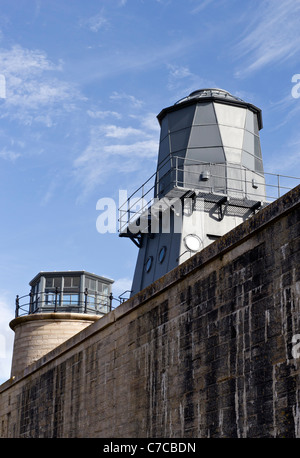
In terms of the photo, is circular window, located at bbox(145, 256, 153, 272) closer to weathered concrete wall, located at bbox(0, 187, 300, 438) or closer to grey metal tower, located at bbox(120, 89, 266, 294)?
grey metal tower, located at bbox(120, 89, 266, 294)

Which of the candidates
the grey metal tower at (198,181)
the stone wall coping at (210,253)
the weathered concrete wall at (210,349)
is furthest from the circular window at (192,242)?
the weathered concrete wall at (210,349)

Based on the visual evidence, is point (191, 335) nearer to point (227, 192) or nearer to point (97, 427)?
point (97, 427)

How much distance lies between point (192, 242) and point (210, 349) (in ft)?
36.4

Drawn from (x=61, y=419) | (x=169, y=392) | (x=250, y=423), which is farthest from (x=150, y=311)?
(x=61, y=419)

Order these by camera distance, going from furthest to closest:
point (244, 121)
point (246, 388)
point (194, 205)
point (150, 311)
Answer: point (244, 121)
point (194, 205)
point (150, 311)
point (246, 388)

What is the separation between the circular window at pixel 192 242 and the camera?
2028cm

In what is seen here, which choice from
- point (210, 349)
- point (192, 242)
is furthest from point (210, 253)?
point (192, 242)

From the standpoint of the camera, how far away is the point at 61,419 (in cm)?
1478

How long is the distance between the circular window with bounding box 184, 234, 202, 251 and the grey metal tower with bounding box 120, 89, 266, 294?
0.03 m

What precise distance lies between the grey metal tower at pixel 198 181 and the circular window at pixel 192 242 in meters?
0.03

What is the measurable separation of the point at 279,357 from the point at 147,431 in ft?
12.1

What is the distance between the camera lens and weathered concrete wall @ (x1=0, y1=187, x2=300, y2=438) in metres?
7.97

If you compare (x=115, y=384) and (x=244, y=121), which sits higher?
(x=244, y=121)

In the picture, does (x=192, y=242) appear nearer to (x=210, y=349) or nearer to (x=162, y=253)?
(x=162, y=253)
